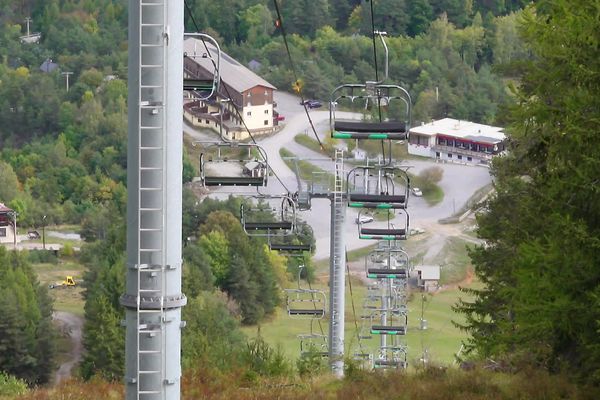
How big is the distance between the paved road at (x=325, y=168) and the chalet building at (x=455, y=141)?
45cm

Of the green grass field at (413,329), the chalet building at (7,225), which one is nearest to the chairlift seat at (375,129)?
the green grass field at (413,329)

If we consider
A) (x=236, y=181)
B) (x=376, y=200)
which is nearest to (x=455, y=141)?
(x=376, y=200)

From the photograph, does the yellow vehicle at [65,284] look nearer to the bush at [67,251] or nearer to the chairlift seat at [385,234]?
the bush at [67,251]

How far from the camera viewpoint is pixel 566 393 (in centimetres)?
934

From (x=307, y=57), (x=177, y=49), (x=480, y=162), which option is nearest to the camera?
(x=177, y=49)

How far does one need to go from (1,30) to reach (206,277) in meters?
30.1

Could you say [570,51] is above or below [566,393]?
above

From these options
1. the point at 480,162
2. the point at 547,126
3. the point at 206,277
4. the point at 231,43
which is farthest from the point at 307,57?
the point at 547,126

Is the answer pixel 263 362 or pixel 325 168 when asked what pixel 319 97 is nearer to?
pixel 325 168

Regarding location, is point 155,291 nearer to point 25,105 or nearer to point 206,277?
point 206,277

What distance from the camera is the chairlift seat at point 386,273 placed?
18.0m

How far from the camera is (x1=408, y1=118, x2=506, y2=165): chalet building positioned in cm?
5244

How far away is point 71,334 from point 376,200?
19.5 meters

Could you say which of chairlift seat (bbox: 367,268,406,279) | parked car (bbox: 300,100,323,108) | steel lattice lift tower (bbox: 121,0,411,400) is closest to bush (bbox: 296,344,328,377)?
steel lattice lift tower (bbox: 121,0,411,400)
